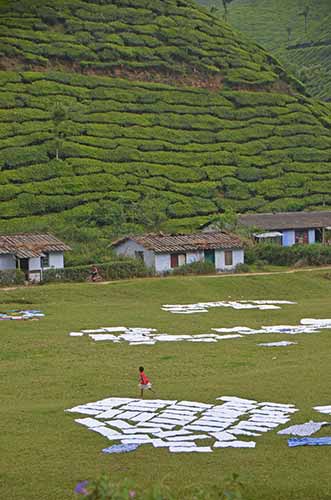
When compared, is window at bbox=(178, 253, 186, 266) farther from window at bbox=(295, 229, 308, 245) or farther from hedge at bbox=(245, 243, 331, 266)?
window at bbox=(295, 229, 308, 245)

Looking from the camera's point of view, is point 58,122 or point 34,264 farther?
point 58,122

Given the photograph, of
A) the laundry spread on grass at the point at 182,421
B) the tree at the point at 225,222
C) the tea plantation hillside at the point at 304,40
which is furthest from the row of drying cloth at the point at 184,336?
the tea plantation hillside at the point at 304,40

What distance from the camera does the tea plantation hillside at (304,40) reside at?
482 feet

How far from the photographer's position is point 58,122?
289 ft

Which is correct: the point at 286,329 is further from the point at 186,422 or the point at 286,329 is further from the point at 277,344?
the point at 186,422

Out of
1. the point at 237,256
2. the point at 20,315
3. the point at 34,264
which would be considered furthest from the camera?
the point at 237,256

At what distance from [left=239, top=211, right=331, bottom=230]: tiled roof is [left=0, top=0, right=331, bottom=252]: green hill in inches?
242

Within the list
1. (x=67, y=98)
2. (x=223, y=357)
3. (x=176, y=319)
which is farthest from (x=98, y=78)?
(x=223, y=357)

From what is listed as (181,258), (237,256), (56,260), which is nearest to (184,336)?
(56,260)

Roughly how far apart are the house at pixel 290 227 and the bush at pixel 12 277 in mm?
25594

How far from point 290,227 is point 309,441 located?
2193 inches

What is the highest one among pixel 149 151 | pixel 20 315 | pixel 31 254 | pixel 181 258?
pixel 149 151

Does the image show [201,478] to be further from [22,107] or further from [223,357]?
[22,107]

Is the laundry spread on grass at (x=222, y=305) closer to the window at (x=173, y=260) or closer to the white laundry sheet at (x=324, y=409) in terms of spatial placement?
the window at (x=173, y=260)
